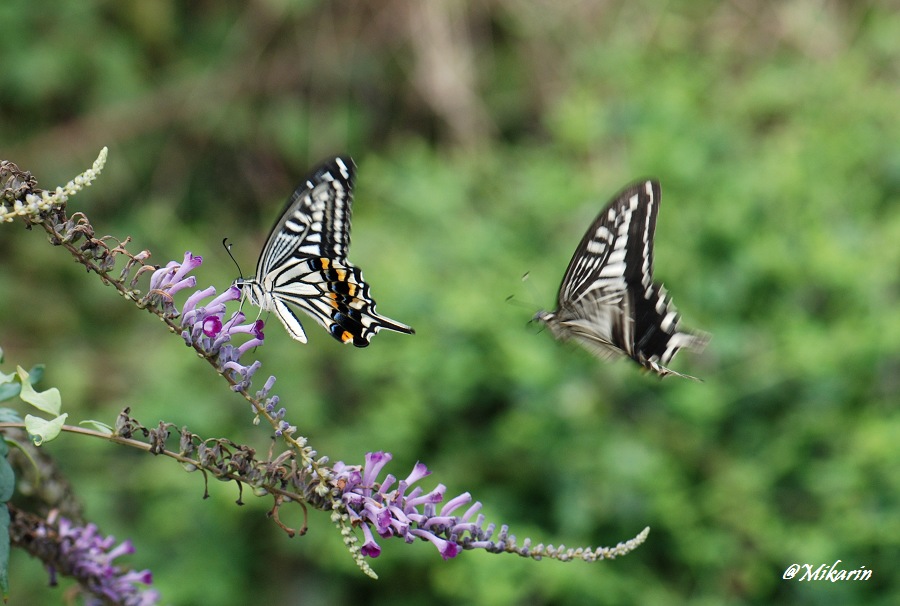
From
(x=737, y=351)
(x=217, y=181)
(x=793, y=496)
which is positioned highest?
(x=217, y=181)

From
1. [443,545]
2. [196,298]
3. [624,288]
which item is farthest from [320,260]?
[443,545]

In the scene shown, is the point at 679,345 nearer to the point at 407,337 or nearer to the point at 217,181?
the point at 407,337

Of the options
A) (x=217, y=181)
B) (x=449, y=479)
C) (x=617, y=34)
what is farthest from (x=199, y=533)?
(x=617, y=34)

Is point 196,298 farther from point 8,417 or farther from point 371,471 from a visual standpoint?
point 371,471

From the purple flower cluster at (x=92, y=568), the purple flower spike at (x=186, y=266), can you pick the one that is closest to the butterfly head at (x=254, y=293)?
the purple flower spike at (x=186, y=266)

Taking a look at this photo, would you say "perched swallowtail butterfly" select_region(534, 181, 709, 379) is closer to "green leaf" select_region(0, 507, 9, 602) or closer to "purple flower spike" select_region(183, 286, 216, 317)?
"purple flower spike" select_region(183, 286, 216, 317)

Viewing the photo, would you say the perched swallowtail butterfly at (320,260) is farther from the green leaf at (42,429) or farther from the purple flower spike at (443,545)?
the green leaf at (42,429)

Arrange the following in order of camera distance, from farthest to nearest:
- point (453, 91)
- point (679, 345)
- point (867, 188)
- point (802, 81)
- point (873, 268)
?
point (453, 91), point (802, 81), point (867, 188), point (873, 268), point (679, 345)
